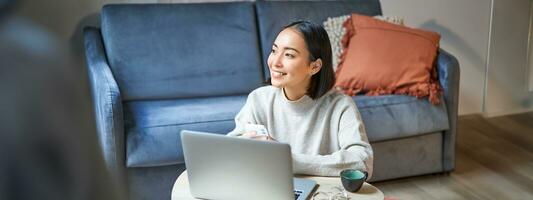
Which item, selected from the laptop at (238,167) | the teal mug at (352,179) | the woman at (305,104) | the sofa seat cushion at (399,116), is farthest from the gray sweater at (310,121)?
the sofa seat cushion at (399,116)

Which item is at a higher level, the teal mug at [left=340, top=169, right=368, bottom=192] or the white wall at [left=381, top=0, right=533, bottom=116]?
the teal mug at [left=340, top=169, right=368, bottom=192]

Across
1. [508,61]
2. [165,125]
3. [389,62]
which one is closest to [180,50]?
[165,125]

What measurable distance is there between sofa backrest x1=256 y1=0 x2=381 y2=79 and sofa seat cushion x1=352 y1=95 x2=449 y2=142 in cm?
48

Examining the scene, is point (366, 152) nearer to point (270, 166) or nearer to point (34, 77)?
point (270, 166)

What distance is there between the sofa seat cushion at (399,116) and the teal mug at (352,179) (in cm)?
99

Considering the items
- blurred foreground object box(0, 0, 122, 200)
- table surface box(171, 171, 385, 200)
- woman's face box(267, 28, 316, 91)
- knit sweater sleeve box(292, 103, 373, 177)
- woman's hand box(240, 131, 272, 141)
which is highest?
blurred foreground object box(0, 0, 122, 200)

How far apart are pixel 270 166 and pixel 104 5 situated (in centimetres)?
170

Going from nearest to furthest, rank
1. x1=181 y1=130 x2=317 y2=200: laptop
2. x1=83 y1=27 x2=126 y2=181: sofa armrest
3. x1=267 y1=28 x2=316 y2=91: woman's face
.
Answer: x1=181 y1=130 x2=317 y2=200: laptop
x1=267 y1=28 x2=316 y2=91: woman's face
x1=83 y1=27 x2=126 y2=181: sofa armrest

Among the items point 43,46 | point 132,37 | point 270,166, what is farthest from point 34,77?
point 132,37

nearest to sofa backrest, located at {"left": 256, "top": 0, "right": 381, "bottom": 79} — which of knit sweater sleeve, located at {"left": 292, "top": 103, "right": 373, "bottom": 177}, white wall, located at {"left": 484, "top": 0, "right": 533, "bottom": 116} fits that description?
white wall, located at {"left": 484, "top": 0, "right": 533, "bottom": 116}

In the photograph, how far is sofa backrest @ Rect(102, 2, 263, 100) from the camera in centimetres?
256

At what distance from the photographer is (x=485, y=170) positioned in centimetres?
272

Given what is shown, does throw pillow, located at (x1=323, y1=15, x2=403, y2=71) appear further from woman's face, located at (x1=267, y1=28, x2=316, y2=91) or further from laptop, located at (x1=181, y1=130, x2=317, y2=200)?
laptop, located at (x1=181, y1=130, x2=317, y2=200)

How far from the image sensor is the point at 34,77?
0.66 metres
